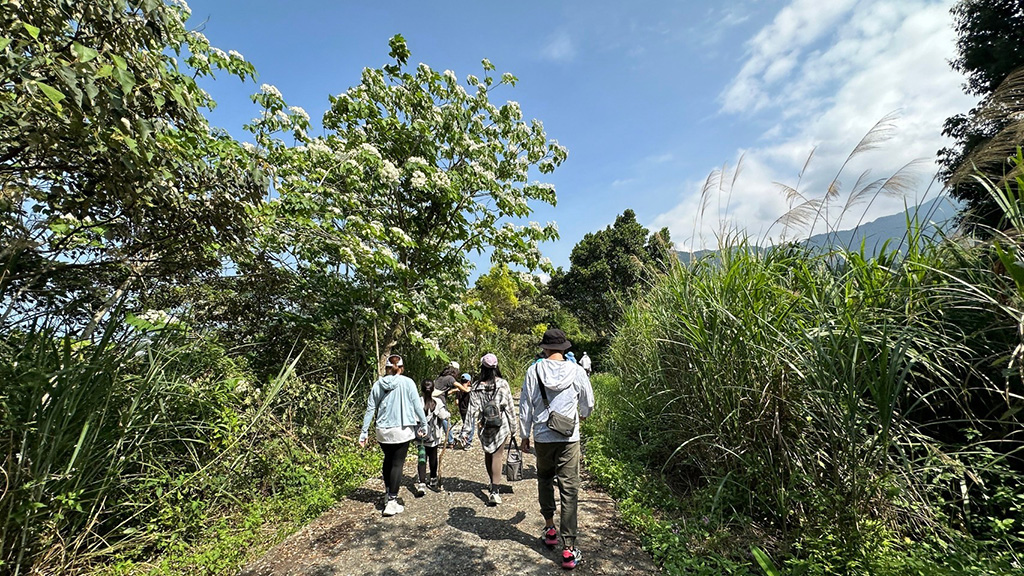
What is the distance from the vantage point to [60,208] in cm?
275

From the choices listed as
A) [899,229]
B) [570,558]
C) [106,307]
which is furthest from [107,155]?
[899,229]

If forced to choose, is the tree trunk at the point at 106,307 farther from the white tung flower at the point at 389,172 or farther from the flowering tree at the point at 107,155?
the white tung flower at the point at 389,172

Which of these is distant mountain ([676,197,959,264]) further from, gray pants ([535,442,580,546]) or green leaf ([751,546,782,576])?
gray pants ([535,442,580,546])

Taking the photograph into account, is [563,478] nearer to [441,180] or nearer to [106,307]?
[106,307]

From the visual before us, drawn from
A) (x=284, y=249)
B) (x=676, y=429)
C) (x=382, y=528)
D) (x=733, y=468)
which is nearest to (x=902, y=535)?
(x=733, y=468)

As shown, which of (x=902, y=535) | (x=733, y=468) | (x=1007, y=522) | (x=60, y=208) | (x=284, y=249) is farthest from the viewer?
(x=284, y=249)

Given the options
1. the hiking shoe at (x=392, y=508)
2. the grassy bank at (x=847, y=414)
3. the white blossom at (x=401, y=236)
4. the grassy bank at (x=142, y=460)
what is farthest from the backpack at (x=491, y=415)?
the white blossom at (x=401, y=236)

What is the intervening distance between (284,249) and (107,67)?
143 inches

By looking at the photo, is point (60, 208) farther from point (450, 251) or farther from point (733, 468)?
point (733, 468)

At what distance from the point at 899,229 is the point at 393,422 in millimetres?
4654

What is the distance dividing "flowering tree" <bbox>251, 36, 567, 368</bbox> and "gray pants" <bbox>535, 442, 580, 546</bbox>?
3.04m

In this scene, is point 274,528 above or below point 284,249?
below

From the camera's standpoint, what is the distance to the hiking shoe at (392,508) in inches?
164

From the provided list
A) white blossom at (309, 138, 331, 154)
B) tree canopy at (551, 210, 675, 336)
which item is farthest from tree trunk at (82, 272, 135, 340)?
tree canopy at (551, 210, 675, 336)
